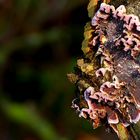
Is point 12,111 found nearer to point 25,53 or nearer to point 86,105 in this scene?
point 25,53

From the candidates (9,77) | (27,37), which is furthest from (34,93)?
(27,37)

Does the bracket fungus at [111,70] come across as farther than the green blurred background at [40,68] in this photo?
No

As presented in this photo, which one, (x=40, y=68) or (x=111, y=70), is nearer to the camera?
(x=111, y=70)

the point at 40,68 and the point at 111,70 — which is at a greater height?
the point at 40,68

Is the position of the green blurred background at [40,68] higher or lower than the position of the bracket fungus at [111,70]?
higher
